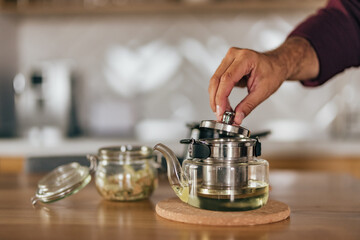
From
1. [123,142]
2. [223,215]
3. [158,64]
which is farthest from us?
[158,64]

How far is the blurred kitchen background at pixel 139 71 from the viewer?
280 centimetres

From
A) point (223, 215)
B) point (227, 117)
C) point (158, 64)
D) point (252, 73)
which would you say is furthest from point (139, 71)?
point (223, 215)

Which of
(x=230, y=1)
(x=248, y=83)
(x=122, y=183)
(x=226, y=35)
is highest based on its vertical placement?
(x=230, y=1)

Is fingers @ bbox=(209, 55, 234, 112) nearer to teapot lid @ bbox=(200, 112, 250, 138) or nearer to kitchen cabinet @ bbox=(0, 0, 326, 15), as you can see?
teapot lid @ bbox=(200, 112, 250, 138)

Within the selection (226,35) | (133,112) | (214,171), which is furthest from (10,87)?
(214,171)

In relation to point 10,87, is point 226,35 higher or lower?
higher

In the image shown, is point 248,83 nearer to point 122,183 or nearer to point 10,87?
point 122,183

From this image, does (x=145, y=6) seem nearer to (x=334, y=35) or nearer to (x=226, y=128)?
(x=334, y=35)

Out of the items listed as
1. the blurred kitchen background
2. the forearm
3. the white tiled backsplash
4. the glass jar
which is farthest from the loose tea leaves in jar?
the white tiled backsplash

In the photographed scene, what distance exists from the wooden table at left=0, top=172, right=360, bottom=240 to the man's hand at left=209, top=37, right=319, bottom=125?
244mm

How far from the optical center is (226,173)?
0.83 meters

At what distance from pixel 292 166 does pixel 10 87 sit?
198 centimetres

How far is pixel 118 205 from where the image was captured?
98cm

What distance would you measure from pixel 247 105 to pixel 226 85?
0.09m
